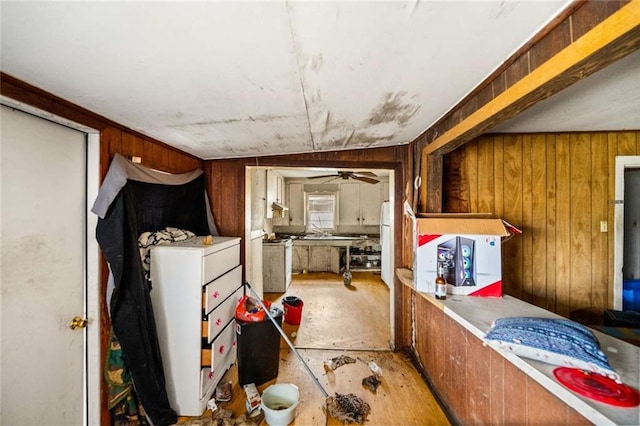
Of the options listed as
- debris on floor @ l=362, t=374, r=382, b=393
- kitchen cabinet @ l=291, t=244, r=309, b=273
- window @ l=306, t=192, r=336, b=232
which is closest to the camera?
debris on floor @ l=362, t=374, r=382, b=393

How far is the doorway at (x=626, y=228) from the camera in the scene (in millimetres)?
2098

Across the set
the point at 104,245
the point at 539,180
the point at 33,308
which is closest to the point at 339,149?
the point at 539,180

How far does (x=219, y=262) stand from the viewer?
204 centimetres

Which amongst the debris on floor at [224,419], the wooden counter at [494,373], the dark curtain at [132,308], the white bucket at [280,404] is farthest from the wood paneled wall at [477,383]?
the dark curtain at [132,308]

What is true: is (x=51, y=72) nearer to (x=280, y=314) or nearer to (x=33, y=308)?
(x=33, y=308)

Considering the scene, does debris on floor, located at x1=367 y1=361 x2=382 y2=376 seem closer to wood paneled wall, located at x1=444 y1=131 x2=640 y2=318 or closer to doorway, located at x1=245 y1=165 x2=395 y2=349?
doorway, located at x1=245 y1=165 x2=395 y2=349

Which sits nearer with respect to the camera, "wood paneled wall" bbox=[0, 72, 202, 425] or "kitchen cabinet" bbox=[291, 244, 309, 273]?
"wood paneled wall" bbox=[0, 72, 202, 425]

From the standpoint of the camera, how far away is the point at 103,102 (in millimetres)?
1319

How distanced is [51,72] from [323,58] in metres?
1.11

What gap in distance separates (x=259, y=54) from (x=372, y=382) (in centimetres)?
240

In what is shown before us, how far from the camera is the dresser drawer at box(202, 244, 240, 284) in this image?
6.01ft

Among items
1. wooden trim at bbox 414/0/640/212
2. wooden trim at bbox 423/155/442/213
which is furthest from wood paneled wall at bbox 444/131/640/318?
wooden trim at bbox 414/0/640/212

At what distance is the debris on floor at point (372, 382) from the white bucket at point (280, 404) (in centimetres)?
60

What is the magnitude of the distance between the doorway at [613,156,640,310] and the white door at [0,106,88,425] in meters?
3.95
